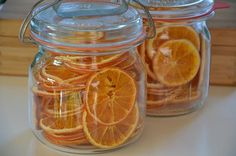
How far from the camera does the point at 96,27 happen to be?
68cm

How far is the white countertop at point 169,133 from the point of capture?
74 cm

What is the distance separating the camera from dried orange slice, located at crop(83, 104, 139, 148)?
69 cm

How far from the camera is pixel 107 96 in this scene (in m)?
0.70

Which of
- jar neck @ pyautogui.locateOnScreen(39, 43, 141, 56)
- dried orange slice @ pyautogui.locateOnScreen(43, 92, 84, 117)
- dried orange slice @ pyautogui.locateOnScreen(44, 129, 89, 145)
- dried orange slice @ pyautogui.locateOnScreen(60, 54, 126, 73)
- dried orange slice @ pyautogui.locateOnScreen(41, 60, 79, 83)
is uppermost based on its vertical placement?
jar neck @ pyautogui.locateOnScreen(39, 43, 141, 56)

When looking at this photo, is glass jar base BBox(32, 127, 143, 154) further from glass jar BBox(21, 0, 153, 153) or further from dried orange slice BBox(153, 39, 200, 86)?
dried orange slice BBox(153, 39, 200, 86)

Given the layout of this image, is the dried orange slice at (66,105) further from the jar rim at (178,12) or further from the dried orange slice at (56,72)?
the jar rim at (178,12)

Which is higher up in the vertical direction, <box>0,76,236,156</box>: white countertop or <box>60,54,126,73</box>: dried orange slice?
<box>60,54,126,73</box>: dried orange slice

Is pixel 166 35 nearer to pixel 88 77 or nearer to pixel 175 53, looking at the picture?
pixel 175 53

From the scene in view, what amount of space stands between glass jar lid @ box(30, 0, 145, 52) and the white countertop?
15 centimetres

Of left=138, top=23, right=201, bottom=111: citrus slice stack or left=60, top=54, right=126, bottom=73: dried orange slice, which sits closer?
left=60, top=54, right=126, bottom=73: dried orange slice

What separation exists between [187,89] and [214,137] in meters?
0.09

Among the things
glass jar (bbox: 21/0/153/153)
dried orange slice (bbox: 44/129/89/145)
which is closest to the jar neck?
glass jar (bbox: 21/0/153/153)

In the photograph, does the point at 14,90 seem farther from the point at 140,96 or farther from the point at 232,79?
the point at 232,79

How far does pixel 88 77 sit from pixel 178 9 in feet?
0.62
